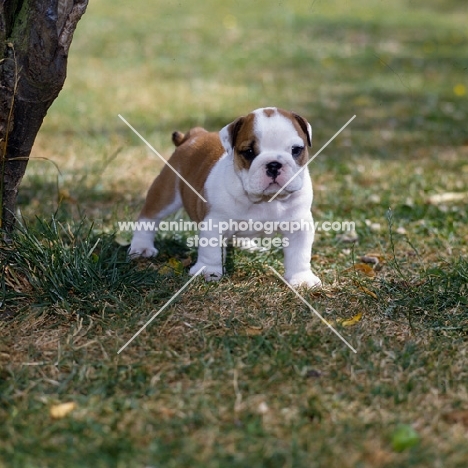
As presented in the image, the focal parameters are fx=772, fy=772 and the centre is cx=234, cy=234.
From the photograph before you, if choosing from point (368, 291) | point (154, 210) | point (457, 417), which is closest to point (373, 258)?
point (368, 291)

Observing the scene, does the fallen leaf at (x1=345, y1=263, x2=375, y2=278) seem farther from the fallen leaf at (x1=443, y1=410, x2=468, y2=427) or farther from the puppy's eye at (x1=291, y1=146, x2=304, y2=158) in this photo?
the fallen leaf at (x1=443, y1=410, x2=468, y2=427)

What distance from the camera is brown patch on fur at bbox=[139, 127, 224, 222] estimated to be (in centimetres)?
476

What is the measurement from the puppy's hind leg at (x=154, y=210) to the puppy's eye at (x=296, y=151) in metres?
1.06

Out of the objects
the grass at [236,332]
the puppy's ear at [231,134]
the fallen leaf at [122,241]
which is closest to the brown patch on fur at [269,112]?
the puppy's ear at [231,134]

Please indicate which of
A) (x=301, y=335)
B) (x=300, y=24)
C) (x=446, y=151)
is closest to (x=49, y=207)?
(x=301, y=335)

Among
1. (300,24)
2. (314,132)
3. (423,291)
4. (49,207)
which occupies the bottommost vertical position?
(300,24)

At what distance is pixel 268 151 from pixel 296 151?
165mm

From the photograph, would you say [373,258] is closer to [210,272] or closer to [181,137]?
[210,272]

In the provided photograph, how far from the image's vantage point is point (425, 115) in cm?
946

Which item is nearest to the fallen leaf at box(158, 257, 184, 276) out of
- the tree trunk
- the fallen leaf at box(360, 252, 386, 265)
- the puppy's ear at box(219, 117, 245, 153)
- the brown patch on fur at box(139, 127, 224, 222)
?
the brown patch on fur at box(139, 127, 224, 222)

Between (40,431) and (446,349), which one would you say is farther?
(446,349)

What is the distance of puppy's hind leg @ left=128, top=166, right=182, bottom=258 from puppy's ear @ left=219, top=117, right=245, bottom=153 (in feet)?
2.43

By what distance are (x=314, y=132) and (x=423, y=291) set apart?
466cm

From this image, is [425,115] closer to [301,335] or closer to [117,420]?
[301,335]
